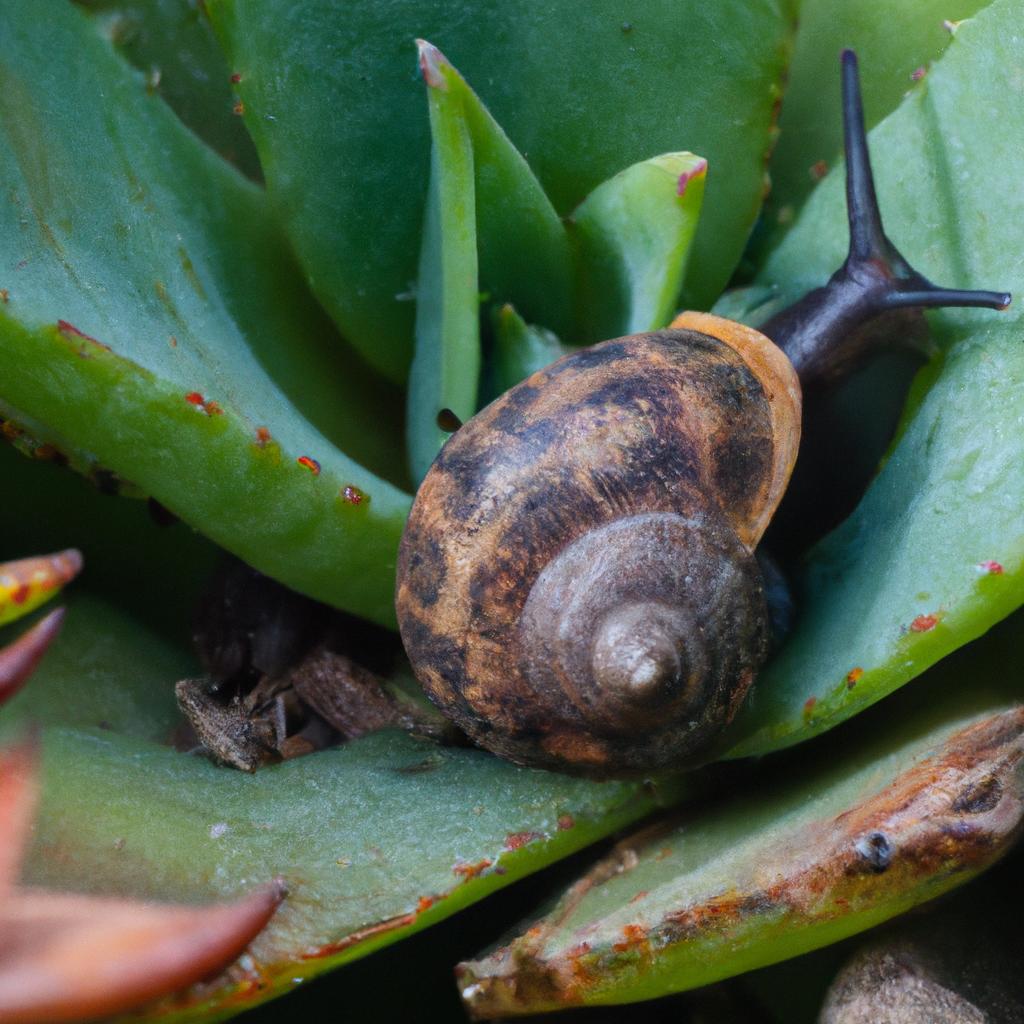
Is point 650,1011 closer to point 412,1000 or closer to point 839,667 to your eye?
point 412,1000

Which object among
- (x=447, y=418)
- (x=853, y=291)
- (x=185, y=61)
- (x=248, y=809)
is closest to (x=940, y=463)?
(x=853, y=291)

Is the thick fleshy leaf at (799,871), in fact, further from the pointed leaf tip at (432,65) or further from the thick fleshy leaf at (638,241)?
the pointed leaf tip at (432,65)

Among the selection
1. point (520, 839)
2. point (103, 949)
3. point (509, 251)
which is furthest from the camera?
point (509, 251)

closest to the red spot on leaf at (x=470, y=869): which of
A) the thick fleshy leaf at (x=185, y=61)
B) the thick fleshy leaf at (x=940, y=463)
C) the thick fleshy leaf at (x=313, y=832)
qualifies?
the thick fleshy leaf at (x=313, y=832)

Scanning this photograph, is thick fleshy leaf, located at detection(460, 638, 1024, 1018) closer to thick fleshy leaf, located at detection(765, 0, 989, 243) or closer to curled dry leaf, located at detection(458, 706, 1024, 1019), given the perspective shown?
curled dry leaf, located at detection(458, 706, 1024, 1019)

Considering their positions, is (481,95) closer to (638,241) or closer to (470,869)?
(638,241)

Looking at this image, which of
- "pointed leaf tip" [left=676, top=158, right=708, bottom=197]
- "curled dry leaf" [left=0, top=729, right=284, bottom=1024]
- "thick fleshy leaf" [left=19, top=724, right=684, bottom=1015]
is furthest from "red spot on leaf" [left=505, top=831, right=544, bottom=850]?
"pointed leaf tip" [left=676, top=158, right=708, bottom=197]

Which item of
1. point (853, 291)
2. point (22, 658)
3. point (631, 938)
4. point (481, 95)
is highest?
point (481, 95)

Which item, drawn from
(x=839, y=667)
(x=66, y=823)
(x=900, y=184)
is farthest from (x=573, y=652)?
(x=900, y=184)
